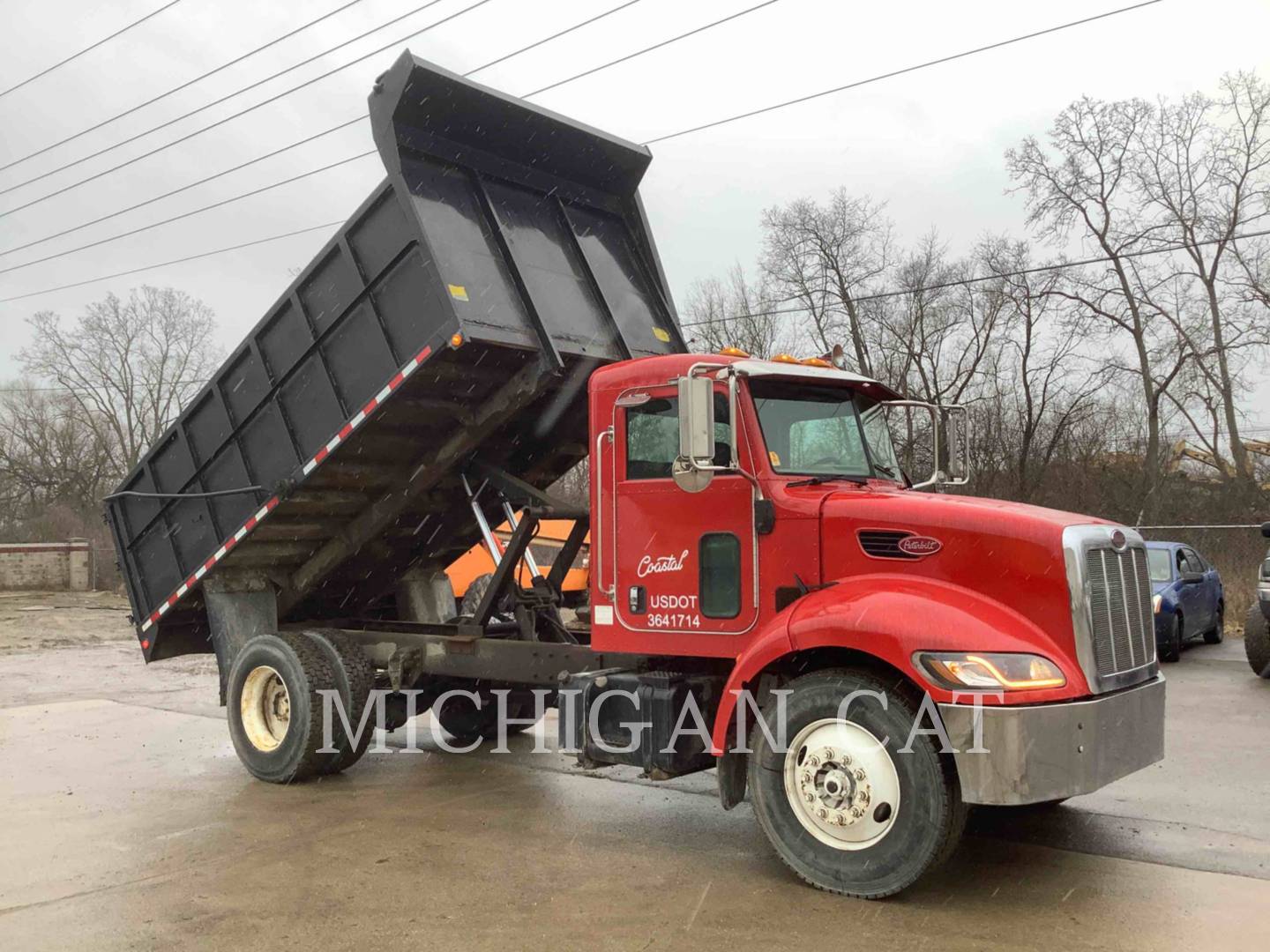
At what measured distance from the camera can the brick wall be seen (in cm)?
3309

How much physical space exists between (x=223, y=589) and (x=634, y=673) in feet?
11.9

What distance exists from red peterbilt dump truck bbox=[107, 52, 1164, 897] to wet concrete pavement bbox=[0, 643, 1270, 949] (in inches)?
17.0

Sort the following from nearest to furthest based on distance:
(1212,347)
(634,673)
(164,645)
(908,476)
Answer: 1. (634,673)
2. (908,476)
3. (164,645)
4. (1212,347)

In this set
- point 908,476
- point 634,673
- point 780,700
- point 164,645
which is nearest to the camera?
point 780,700

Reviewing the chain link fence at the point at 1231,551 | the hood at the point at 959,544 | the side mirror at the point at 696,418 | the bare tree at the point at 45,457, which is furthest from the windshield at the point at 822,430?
the bare tree at the point at 45,457

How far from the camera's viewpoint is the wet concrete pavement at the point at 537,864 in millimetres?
4578

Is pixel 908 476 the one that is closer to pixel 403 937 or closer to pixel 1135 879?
pixel 1135 879

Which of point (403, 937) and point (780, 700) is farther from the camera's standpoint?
point (780, 700)

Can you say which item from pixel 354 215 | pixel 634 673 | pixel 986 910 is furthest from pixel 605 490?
pixel 986 910

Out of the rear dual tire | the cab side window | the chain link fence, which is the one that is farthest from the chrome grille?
the chain link fence

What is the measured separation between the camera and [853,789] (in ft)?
16.2

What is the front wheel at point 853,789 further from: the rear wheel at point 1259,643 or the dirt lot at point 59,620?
the dirt lot at point 59,620

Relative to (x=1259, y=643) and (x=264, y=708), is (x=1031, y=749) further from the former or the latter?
(x=1259, y=643)

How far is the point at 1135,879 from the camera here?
5.21 metres
